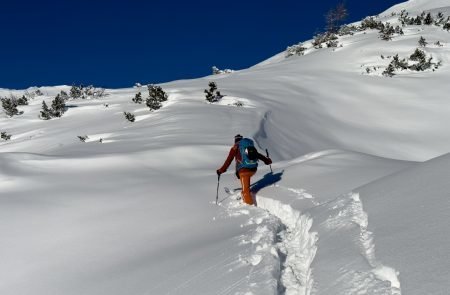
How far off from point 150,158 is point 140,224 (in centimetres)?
373

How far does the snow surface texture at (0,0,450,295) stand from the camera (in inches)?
162

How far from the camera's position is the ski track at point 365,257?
11.3 feet

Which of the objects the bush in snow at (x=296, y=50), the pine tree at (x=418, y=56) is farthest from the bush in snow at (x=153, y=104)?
the bush in snow at (x=296, y=50)

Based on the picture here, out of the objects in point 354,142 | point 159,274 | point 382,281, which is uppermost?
point 382,281

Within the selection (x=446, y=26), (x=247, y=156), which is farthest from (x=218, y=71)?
(x=247, y=156)

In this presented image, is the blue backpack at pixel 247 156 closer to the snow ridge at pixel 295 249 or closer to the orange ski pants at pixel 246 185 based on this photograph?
the orange ski pants at pixel 246 185

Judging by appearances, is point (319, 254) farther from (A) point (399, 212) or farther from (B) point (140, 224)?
→ (B) point (140, 224)

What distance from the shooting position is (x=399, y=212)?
4664mm

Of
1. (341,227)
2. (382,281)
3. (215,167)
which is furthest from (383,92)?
(382,281)

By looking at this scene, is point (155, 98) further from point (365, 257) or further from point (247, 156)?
point (365, 257)

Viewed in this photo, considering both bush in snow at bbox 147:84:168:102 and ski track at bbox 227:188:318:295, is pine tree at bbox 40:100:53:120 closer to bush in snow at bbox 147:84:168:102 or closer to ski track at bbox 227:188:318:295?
bush in snow at bbox 147:84:168:102

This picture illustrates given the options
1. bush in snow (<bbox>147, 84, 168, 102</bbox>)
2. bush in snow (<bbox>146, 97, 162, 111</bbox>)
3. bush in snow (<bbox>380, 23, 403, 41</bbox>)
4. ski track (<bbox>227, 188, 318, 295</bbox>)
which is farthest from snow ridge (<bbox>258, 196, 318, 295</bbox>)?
bush in snow (<bbox>380, 23, 403, 41</bbox>)

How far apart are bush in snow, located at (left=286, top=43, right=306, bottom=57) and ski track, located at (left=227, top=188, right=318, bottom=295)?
1221 inches

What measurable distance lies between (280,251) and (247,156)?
11.2 feet
